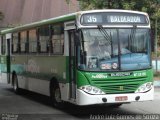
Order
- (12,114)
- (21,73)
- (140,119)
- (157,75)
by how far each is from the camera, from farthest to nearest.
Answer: (157,75)
(21,73)
(12,114)
(140,119)

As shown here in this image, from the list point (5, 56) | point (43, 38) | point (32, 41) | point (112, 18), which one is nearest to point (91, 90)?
point (112, 18)

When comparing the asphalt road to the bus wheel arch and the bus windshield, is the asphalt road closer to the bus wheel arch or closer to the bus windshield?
the bus wheel arch

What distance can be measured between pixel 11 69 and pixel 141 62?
392 inches

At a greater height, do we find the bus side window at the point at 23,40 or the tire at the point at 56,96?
the bus side window at the point at 23,40

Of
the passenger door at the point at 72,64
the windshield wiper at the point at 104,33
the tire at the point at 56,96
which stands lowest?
the tire at the point at 56,96

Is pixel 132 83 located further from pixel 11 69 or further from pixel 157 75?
pixel 157 75

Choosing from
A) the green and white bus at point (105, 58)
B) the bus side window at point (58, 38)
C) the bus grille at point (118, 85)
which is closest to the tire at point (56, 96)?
the green and white bus at point (105, 58)

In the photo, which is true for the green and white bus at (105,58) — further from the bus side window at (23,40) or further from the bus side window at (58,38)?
the bus side window at (23,40)

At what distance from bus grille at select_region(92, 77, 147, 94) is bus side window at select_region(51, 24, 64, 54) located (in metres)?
2.15

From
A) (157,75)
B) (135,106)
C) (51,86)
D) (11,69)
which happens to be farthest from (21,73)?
(157,75)

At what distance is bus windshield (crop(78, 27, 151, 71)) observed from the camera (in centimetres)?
1340

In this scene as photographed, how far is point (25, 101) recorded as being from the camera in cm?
1833

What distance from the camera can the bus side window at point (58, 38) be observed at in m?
15.0

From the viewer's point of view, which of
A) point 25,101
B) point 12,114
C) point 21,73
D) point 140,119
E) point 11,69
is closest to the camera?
point 140,119
